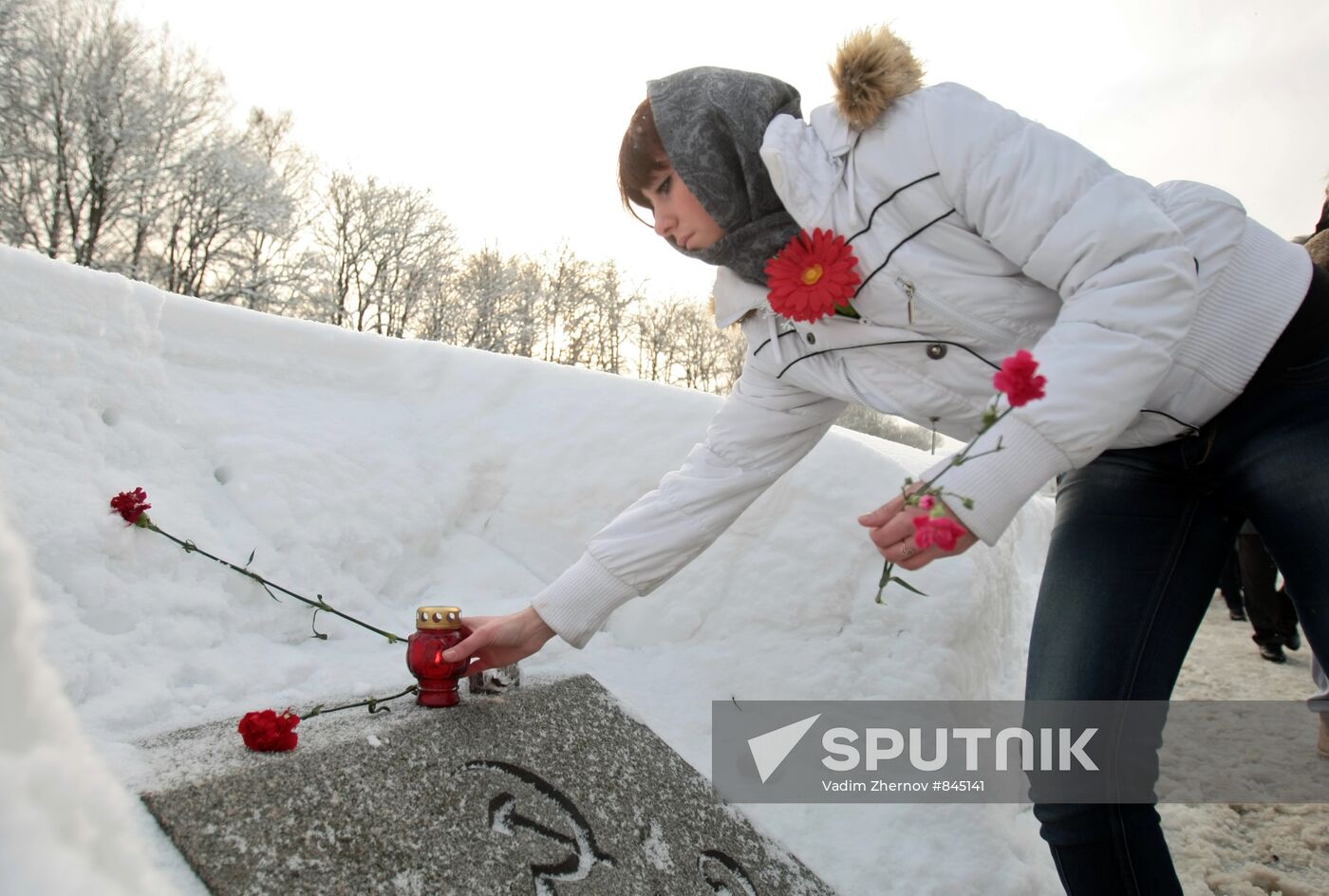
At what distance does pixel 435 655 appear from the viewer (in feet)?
5.43

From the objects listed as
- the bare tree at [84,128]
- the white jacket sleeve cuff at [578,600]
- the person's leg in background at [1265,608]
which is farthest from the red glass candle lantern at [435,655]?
the bare tree at [84,128]

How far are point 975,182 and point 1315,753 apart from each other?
3085 millimetres

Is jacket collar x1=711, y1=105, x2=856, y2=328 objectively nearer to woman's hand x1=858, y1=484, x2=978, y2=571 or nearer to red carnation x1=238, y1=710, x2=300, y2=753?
woman's hand x1=858, y1=484, x2=978, y2=571

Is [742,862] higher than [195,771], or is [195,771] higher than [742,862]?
[195,771]

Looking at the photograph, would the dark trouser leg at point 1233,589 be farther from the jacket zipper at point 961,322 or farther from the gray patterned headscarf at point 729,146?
the gray patterned headscarf at point 729,146

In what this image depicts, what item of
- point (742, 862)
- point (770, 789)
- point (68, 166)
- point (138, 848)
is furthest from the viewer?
point (68, 166)

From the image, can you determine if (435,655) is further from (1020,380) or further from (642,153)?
(1020,380)

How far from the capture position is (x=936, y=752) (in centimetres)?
244

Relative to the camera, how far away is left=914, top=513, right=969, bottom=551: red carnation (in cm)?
101

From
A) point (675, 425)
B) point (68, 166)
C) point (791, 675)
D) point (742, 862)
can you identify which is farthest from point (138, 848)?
point (68, 166)

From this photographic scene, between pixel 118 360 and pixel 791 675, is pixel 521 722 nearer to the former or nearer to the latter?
pixel 791 675

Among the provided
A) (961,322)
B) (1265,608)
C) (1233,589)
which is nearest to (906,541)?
(961,322)

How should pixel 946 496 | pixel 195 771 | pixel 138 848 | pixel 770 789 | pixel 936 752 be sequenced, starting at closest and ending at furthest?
1. pixel 138 848
2. pixel 946 496
3. pixel 195 771
4. pixel 770 789
5. pixel 936 752

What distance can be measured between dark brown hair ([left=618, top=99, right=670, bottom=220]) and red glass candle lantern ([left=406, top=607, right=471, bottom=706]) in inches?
35.0
